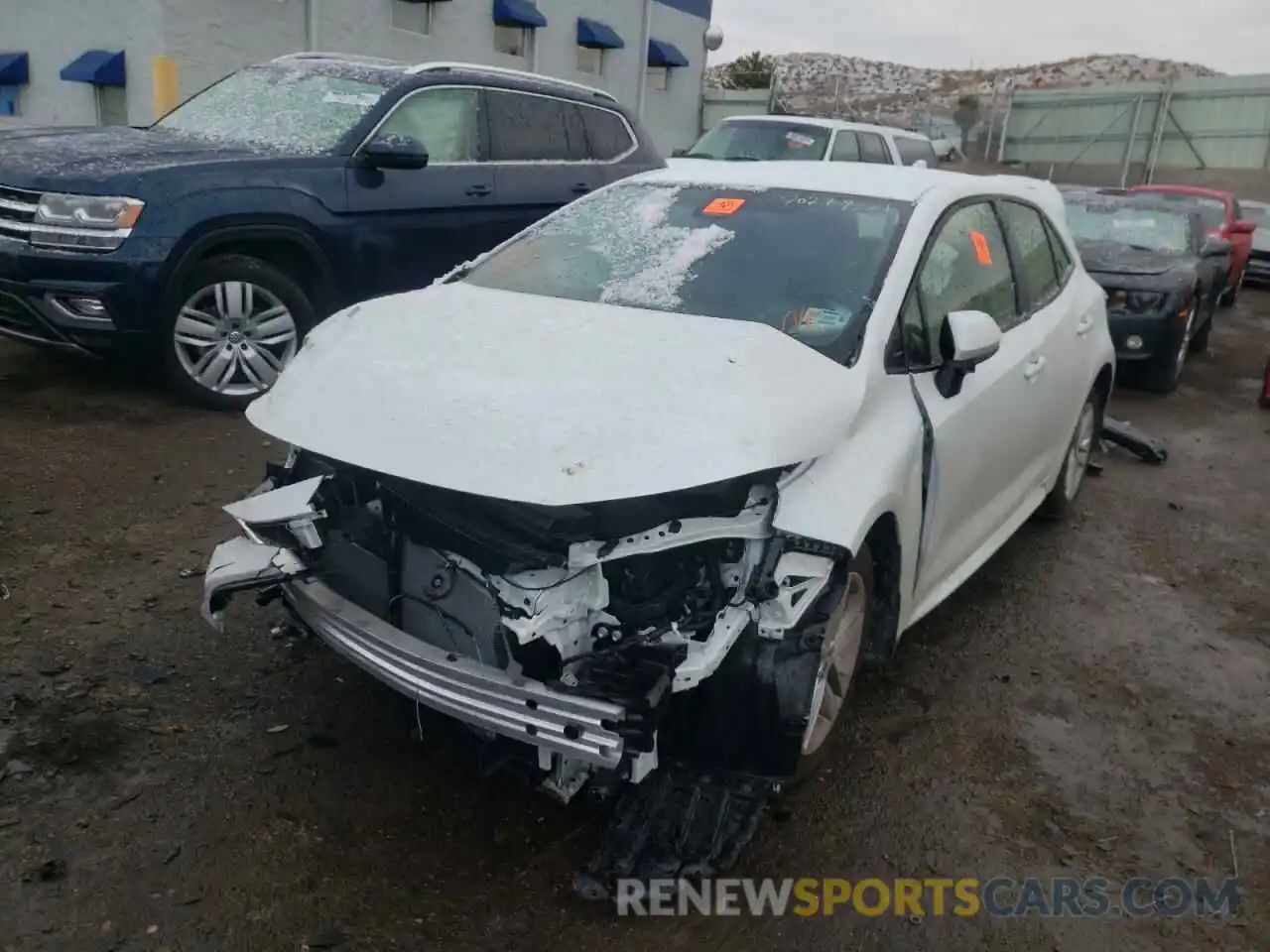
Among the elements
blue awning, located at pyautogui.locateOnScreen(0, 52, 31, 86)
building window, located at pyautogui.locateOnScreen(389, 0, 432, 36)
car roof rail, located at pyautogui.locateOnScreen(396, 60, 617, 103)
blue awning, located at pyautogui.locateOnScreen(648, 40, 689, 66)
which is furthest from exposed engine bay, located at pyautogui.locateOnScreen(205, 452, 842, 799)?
blue awning, located at pyautogui.locateOnScreen(648, 40, 689, 66)

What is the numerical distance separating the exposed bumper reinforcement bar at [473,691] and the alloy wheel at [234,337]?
3348 millimetres

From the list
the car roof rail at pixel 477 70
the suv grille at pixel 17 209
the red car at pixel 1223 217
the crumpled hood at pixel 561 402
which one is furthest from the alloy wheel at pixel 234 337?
the red car at pixel 1223 217

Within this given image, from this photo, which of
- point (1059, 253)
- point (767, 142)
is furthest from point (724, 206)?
point (767, 142)

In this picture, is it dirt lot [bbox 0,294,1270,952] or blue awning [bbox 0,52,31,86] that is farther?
blue awning [bbox 0,52,31,86]

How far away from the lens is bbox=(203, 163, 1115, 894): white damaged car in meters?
2.61

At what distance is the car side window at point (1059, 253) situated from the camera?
5.00 meters

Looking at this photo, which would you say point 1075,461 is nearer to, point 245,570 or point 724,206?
point 724,206

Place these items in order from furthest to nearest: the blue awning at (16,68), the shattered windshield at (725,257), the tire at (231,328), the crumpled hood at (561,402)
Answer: the blue awning at (16,68), the tire at (231,328), the shattered windshield at (725,257), the crumpled hood at (561,402)

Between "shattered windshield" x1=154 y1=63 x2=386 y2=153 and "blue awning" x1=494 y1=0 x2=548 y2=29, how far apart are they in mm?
11229

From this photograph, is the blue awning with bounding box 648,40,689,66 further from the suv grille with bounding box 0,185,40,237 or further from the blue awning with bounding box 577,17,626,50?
the suv grille with bounding box 0,185,40,237

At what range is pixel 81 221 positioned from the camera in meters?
5.38

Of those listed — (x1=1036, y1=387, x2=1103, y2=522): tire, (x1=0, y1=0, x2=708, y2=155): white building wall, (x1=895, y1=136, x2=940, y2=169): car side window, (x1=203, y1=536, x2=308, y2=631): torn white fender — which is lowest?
(x1=1036, y1=387, x2=1103, y2=522): tire

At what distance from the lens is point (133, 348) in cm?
562

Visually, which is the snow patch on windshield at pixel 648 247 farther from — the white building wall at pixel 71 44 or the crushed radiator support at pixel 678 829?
the white building wall at pixel 71 44
